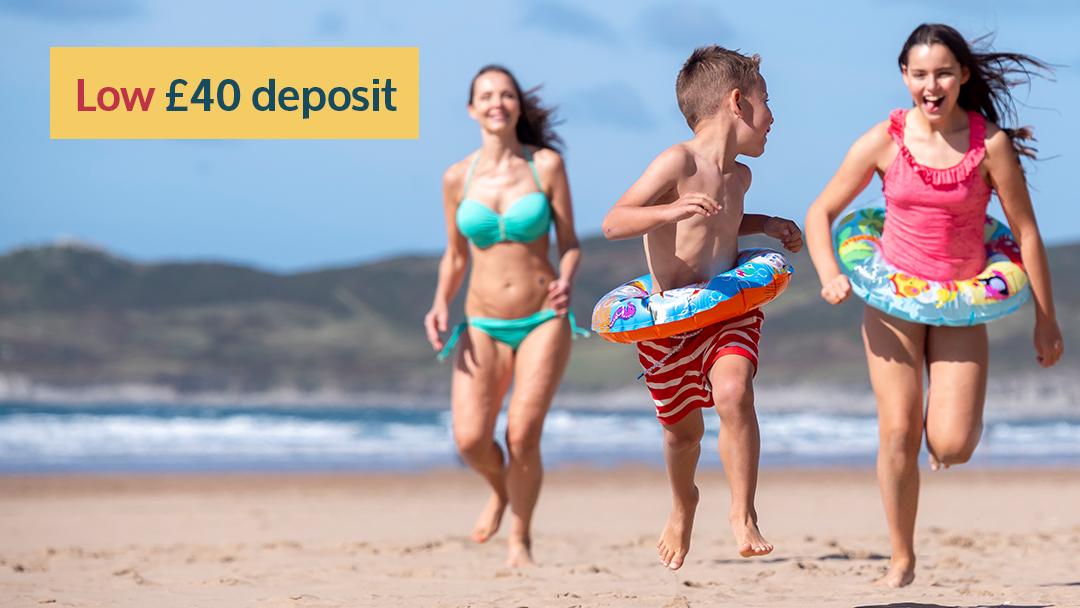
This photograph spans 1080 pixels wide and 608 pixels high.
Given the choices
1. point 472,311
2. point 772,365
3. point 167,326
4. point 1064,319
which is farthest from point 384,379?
point 472,311

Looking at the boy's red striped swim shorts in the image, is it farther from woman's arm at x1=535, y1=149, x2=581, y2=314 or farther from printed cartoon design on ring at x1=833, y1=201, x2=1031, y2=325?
woman's arm at x1=535, y1=149, x2=581, y2=314

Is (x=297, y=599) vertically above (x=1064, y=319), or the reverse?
(x=1064, y=319)

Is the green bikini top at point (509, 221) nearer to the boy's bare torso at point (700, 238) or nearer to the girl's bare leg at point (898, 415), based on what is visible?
the boy's bare torso at point (700, 238)

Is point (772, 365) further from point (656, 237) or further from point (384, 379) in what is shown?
point (656, 237)

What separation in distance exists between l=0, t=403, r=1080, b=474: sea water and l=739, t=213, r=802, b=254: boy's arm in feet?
30.4

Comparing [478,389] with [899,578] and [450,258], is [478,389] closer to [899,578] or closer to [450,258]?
[450,258]

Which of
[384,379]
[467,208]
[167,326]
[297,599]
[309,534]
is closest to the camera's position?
[297,599]

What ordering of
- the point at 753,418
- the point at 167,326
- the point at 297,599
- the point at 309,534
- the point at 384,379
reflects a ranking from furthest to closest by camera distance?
the point at 167,326 < the point at 384,379 < the point at 309,534 < the point at 297,599 < the point at 753,418

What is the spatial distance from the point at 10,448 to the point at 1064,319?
2507cm

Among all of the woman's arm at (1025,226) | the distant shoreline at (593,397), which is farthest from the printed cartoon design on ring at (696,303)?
the distant shoreline at (593,397)

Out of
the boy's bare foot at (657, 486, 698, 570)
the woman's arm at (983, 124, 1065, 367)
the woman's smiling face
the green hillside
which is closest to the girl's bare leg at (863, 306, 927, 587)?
the woman's arm at (983, 124, 1065, 367)

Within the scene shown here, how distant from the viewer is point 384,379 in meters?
26.7

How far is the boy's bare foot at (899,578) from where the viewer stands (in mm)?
4992

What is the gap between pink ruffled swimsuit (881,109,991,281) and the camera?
4637 mm
